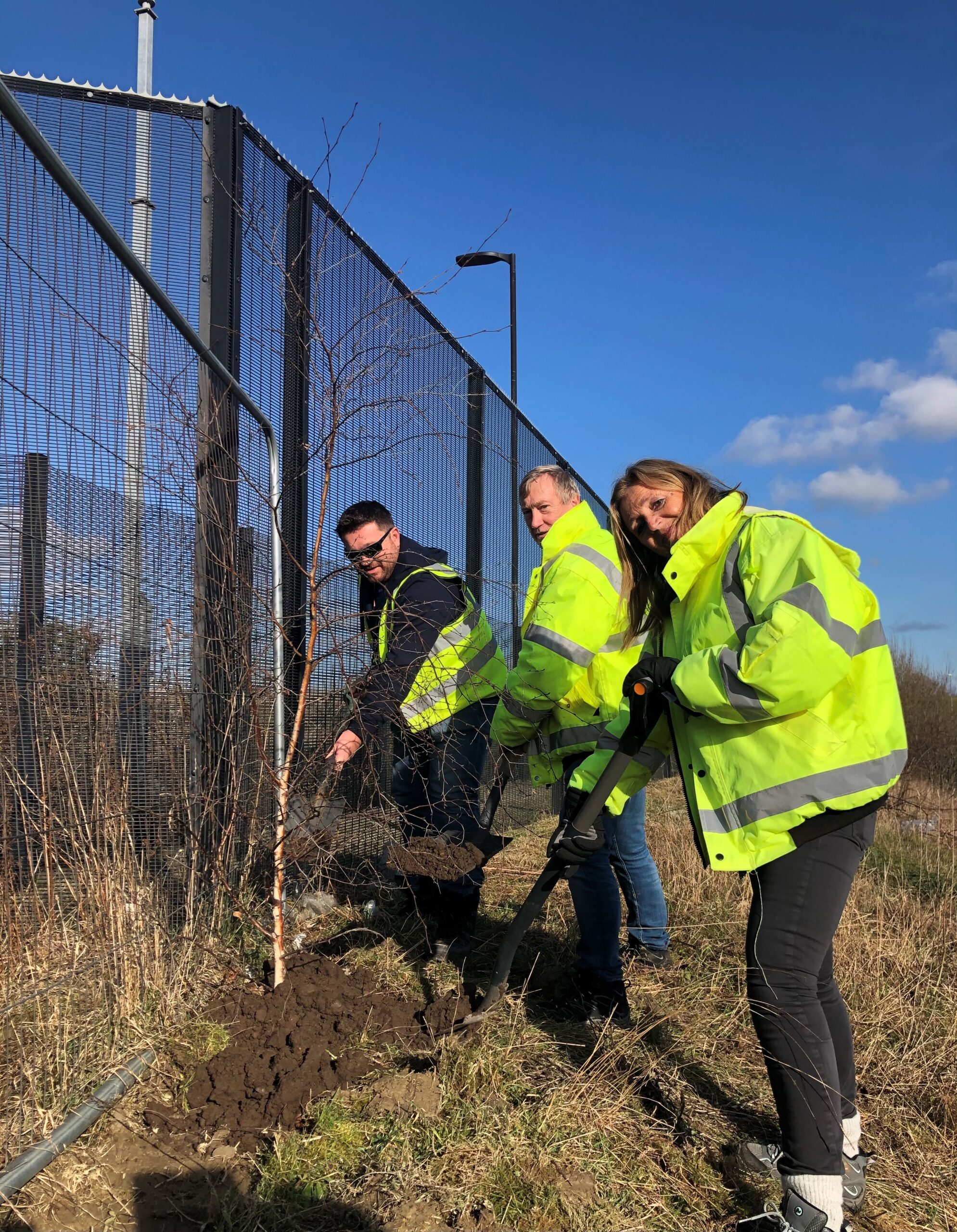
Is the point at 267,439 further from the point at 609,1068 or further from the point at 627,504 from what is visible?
the point at 609,1068

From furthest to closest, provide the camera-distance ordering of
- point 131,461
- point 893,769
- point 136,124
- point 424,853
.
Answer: point 136,124
point 424,853
point 131,461
point 893,769

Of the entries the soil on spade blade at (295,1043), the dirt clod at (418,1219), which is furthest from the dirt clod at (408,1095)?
the dirt clod at (418,1219)

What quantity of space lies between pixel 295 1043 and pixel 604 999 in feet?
3.76

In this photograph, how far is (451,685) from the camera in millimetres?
3801

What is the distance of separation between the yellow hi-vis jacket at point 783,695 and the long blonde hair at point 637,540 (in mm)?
183

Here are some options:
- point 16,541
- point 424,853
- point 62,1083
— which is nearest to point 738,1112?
point 424,853

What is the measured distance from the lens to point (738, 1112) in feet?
8.77

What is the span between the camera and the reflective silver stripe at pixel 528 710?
3.30 m

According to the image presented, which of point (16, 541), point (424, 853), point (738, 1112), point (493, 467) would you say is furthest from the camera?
point (493, 467)

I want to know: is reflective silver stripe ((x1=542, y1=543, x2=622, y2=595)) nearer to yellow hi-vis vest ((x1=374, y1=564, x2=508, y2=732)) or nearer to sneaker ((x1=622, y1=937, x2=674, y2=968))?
yellow hi-vis vest ((x1=374, y1=564, x2=508, y2=732))

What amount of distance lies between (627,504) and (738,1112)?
1.86 m

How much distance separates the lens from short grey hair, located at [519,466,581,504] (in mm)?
3590

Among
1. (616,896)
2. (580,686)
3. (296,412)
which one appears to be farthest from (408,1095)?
(296,412)

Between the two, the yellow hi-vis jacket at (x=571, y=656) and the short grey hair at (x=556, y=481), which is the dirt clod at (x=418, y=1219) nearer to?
the yellow hi-vis jacket at (x=571, y=656)
